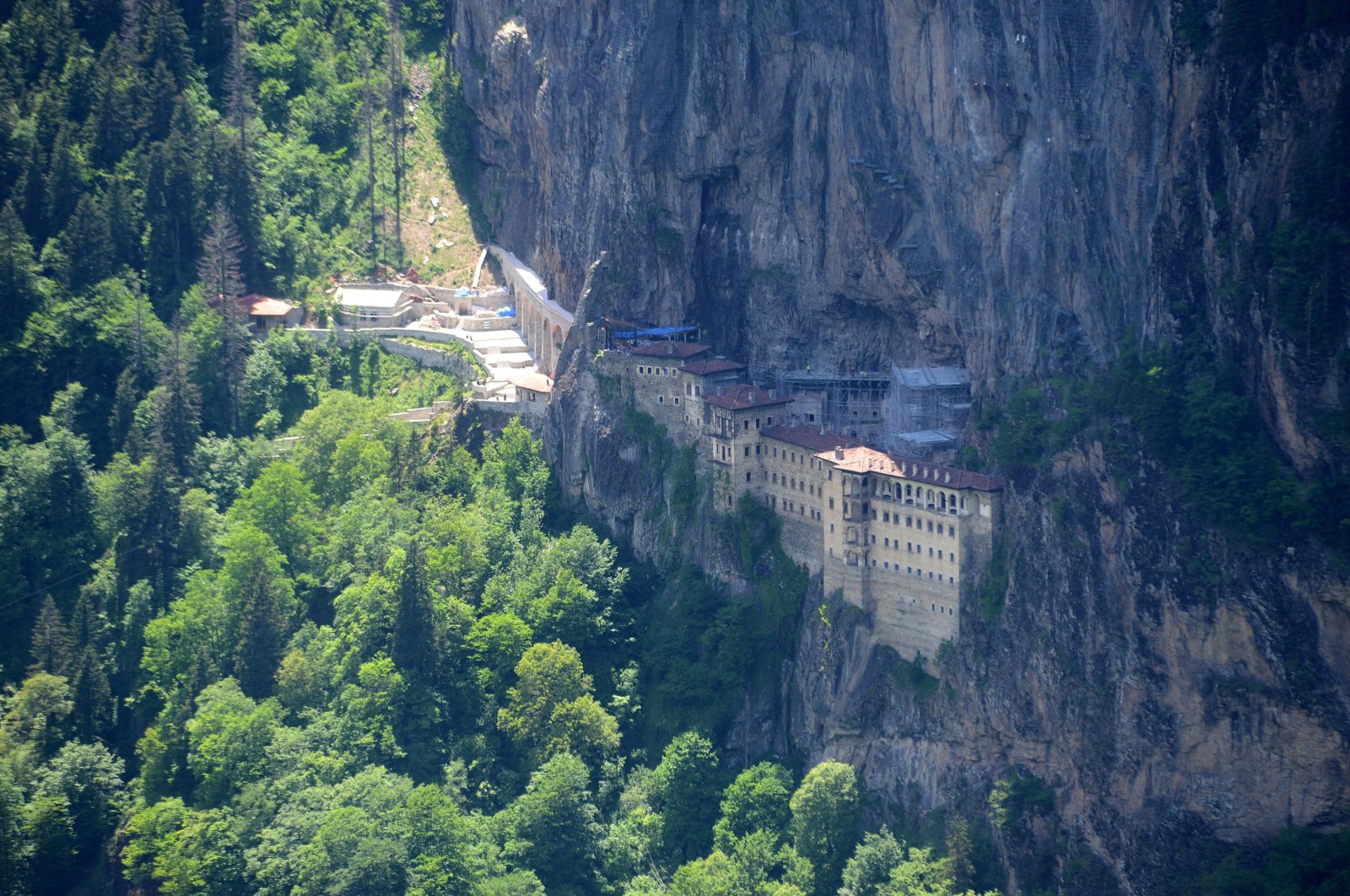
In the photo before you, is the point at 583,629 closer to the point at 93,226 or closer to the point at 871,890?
the point at 871,890

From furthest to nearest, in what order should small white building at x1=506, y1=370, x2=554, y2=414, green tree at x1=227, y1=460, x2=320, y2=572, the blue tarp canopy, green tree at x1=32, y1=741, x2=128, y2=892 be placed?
1. green tree at x1=227, y1=460, x2=320, y2=572
2. small white building at x1=506, y1=370, x2=554, y2=414
3. the blue tarp canopy
4. green tree at x1=32, y1=741, x2=128, y2=892

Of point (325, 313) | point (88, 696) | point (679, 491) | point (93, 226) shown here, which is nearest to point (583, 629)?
point (679, 491)

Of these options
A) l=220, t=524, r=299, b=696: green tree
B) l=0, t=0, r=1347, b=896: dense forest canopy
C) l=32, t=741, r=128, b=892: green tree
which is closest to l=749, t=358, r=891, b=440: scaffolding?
l=0, t=0, r=1347, b=896: dense forest canopy

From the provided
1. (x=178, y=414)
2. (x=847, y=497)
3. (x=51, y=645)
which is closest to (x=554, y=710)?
(x=847, y=497)

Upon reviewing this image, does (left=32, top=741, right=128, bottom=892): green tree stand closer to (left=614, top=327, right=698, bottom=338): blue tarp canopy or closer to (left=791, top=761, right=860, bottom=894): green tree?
(left=614, top=327, right=698, bottom=338): blue tarp canopy

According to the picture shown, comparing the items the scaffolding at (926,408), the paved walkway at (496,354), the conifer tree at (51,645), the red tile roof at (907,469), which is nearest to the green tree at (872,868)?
the red tile roof at (907,469)

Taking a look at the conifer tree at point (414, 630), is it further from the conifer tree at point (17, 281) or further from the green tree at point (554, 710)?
the conifer tree at point (17, 281)
